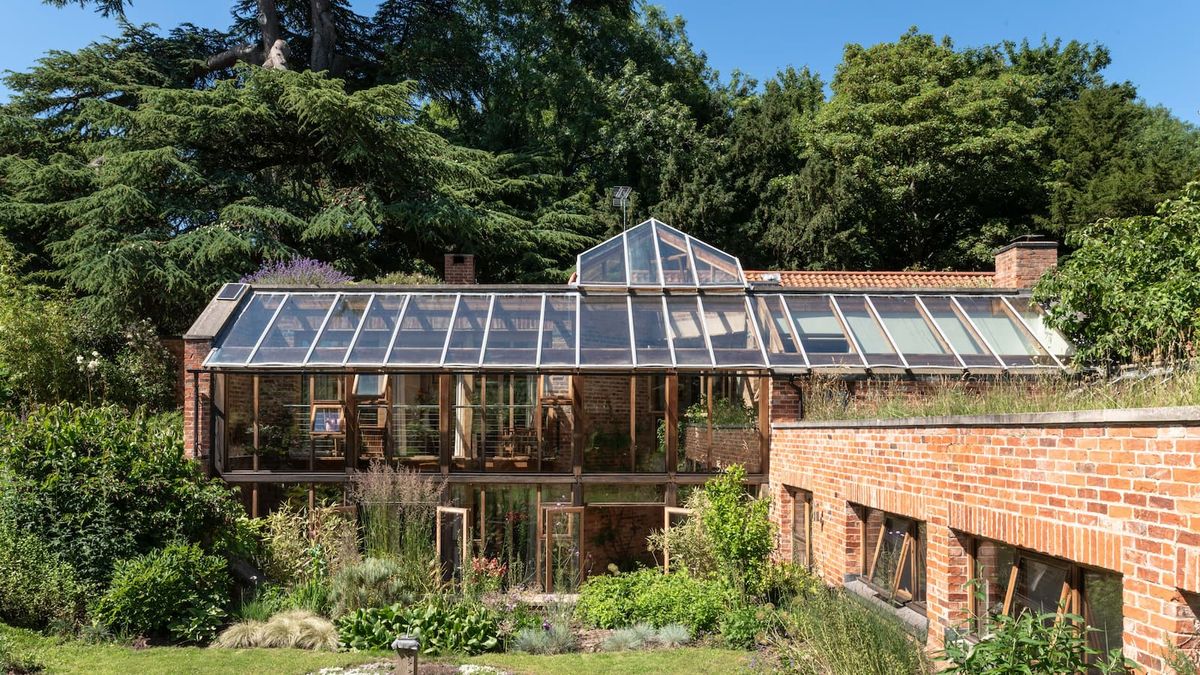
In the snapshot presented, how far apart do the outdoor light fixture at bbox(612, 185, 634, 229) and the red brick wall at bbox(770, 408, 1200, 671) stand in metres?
14.6

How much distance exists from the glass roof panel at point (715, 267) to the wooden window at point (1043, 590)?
7.37m

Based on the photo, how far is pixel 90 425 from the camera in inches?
344

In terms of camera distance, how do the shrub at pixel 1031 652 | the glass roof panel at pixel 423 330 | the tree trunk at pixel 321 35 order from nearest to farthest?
1. the shrub at pixel 1031 652
2. the glass roof panel at pixel 423 330
3. the tree trunk at pixel 321 35

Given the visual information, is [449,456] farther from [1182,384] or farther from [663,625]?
[1182,384]

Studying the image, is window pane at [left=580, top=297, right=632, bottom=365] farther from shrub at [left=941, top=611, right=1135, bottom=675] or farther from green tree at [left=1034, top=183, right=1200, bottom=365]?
shrub at [left=941, top=611, right=1135, bottom=675]

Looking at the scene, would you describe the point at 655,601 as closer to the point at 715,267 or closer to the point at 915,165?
the point at 715,267

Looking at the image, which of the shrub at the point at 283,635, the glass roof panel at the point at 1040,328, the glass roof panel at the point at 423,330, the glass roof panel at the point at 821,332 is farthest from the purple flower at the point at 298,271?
the glass roof panel at the point at 1040,328

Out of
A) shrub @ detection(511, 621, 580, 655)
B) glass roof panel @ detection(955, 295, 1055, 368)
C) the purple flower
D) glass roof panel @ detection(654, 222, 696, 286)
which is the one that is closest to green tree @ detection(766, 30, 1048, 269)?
glass roof panel @ detection(654, 222, 696, 286)

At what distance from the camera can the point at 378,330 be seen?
38.8 feet

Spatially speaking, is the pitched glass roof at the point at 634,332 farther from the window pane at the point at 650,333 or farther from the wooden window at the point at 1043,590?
the wooden window at the point at 1043,590

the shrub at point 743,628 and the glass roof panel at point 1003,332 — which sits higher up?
the glass roof panel at point 1003,332

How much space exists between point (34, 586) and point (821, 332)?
30.5 feet

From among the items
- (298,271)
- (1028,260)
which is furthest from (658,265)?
(298,271)

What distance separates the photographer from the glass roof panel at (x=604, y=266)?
1281 centimetres
